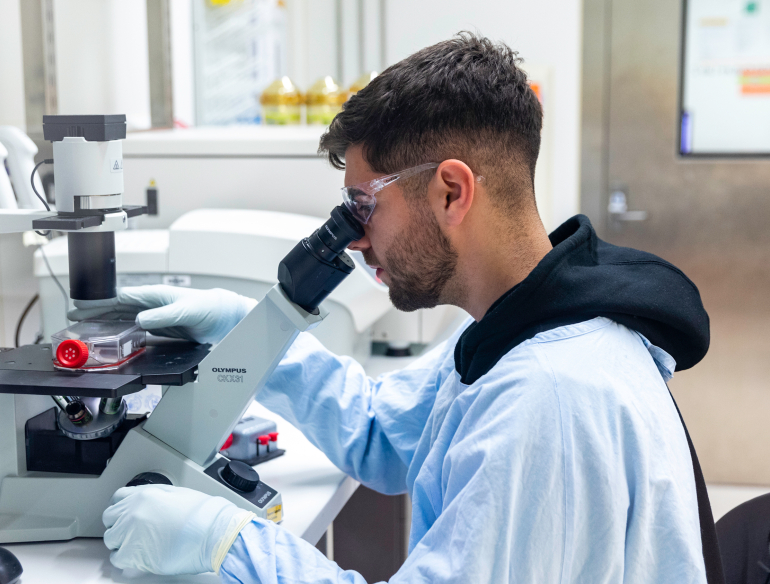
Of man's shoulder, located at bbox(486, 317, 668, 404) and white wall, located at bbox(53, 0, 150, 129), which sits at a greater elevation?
white wall, located at bbox(53, 0, 150, 129)

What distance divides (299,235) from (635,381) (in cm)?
91

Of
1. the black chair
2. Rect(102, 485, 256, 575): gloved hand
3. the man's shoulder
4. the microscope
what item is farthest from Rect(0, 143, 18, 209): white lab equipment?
the black chair

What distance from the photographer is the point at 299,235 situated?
63.1 inches

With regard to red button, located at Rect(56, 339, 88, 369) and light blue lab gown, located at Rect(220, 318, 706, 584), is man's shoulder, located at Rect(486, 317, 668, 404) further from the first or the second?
red button, located at Rect(56, 339, 88, 369)

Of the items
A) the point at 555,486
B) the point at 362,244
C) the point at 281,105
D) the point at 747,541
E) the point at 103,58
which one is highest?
the point at 103,58

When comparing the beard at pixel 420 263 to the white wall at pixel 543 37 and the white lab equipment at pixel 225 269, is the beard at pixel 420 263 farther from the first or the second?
the white wall at pixel 543 37

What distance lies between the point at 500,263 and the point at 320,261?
8.9 inches

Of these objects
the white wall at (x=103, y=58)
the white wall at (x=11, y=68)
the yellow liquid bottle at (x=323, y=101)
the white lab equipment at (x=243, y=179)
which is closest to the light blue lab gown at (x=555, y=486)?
the white lab equipment at (x=243, y=179)

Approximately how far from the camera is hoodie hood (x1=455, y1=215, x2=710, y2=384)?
2.88ft

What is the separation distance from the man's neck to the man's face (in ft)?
0.07

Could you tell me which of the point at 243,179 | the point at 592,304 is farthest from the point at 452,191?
the point at 243,179

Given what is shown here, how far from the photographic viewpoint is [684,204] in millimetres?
2967

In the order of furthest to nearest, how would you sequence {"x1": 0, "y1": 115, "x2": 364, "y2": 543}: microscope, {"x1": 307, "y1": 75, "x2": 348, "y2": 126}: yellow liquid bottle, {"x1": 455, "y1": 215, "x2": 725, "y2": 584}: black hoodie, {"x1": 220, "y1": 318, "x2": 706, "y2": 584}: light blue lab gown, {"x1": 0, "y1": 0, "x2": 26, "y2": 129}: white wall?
1. {"x1": 307, "y1": 75, "x2": 348, "y2": 126}: yellow liquid bottle
2. {"x1": 0, "y1": 0, "x2": 26, "y2": 129}: white wall
3. {"x1": 0, "y1": 115, "x2": 364, "y2": 543}: microscope
4. {"x1": 455, "y1": 215, "x2": 725, "y2": 584}: black hoodie
5. {"x1": 220, "y1": 318, "x2": 706, "y2": 584}: light blue lab gown

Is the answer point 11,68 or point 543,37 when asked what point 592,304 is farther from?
point 543,37
